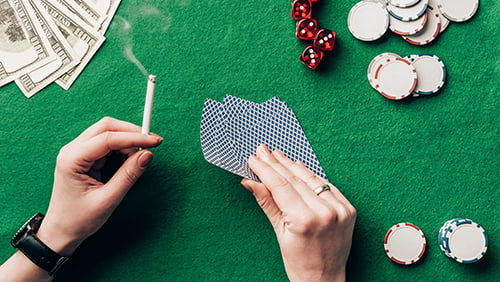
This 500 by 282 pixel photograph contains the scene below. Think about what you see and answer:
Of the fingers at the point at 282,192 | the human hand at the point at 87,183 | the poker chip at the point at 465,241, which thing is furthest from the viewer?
the poker chip at the point at 465,241

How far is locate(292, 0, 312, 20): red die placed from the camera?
193 centimetres

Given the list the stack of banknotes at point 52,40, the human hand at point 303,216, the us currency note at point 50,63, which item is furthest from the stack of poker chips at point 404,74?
the us currency note at point 50,63

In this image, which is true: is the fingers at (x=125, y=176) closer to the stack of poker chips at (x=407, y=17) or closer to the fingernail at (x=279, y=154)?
the fingernail at (x=279, y=154)

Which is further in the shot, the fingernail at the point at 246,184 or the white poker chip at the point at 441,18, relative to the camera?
the white poker chip at the point at 441,18

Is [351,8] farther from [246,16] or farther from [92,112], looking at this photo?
[92,112]

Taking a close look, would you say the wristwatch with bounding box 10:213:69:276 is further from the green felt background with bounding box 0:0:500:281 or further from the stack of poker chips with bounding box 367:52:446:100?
the stack of poker chips with bounding box 367:52:446:100

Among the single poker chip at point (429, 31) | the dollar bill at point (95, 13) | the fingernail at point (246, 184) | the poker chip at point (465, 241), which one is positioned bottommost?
the poker chip at point (465, 241)

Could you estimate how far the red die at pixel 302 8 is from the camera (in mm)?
1926

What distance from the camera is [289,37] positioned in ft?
6.51

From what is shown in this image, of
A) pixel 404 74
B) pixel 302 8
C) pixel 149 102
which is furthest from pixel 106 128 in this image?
pixel 404 74

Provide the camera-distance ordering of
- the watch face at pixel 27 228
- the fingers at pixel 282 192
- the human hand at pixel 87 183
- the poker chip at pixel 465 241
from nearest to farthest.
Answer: the fingers at pixel 282 192 < the human hand at pixel 87 183 < the watch face at pixel 27 228 < the poker chip at pixel 465 241

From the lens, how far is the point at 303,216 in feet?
5.16

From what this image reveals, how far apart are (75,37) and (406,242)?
1695 mm

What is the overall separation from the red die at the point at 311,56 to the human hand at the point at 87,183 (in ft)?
2.30
